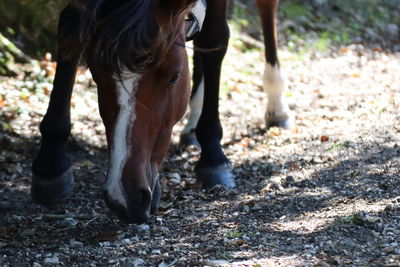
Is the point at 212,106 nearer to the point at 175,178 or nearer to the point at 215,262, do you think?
the point at 175,178

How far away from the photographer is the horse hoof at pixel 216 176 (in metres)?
4.68

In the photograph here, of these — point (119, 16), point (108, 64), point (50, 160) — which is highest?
point (119, 16)

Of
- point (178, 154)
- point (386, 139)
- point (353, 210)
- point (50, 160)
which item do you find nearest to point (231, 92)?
point (178, 154)

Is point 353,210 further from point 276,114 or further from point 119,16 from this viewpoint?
point 276,114

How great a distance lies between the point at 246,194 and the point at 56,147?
1129 millimetres

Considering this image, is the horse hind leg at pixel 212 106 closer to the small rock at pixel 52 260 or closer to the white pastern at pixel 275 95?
the white pastern at pixel 275 95

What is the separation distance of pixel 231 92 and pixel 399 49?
112 inches

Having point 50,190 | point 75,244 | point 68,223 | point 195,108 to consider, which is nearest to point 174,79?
point 75,244

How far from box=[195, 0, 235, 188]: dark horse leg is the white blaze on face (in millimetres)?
1424

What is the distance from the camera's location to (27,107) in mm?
6242

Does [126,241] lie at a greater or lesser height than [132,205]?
lesser

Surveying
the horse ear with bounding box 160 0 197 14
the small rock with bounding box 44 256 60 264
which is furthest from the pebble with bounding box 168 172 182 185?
the horse ear with bounding box 160 0 197 14

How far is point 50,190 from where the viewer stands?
14.4ft

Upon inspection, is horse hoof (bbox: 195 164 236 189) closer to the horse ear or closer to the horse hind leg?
the horse hind leg
